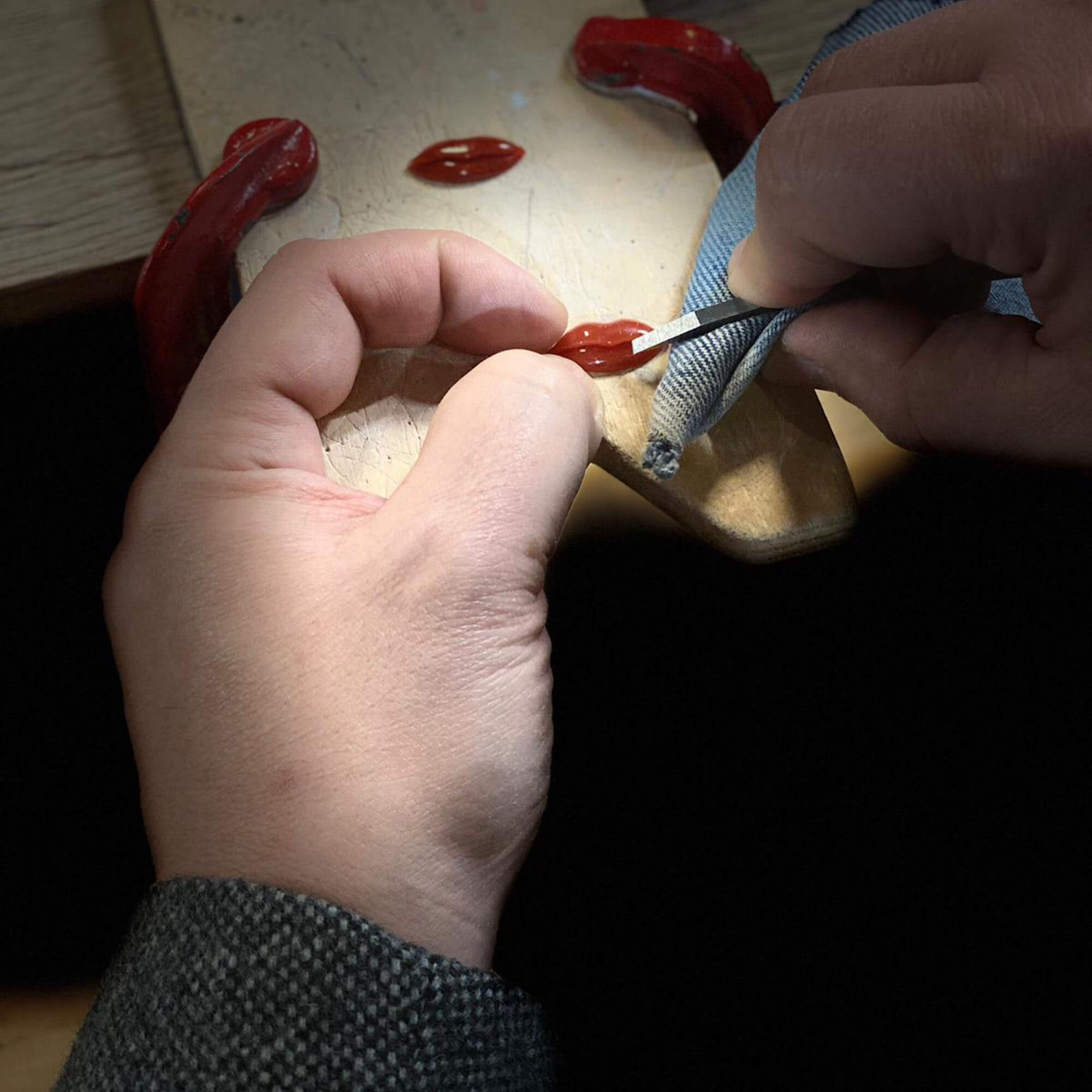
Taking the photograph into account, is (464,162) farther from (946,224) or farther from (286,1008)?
(286,1008)

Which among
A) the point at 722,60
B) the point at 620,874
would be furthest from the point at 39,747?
the point at 722,60

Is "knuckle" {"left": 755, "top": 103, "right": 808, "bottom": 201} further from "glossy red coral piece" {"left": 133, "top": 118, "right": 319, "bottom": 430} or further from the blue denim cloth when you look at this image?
"glossy red coral piece" {"left": 133, "top": 118, "right": 319, "bottom": 430}

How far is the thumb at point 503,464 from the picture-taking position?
18.7 inches

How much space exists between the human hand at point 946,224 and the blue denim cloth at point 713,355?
0.05 feet

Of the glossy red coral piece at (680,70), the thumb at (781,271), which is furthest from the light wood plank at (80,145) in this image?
the thumb at (781,271)

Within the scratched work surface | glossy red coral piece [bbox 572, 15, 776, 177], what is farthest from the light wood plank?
glossy red coral piece [bbox 572, 15, 776, 177]

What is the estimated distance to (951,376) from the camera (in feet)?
1.60

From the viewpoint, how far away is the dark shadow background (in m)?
0.72

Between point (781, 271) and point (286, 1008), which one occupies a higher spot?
point (781, 271)

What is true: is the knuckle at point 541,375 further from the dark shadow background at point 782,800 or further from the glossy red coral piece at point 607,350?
the dark shadow background at point 782,800

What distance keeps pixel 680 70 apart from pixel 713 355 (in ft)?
0.72

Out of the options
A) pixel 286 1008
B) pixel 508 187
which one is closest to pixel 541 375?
pixel 508 187

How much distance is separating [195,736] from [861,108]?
41cm

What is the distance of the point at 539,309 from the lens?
21.5 inches
